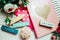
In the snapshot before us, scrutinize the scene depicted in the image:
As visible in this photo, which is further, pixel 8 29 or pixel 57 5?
pixel 57 5

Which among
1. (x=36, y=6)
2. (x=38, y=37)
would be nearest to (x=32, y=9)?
(x=36, y=6)

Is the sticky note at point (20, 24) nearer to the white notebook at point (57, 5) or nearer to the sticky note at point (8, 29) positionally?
the sticky note at point (8, 29)

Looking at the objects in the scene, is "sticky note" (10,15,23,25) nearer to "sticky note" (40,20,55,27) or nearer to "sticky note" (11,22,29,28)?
"sticky note" (11,22,29,28)

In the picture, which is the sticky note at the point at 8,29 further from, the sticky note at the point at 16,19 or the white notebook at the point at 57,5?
A: the white notebook at the point at 57,5

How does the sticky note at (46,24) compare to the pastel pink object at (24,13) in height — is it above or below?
below

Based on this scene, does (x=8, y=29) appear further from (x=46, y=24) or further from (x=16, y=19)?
(x=46, y=24)

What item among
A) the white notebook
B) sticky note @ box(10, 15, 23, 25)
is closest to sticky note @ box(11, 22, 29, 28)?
sticky note @ box(10, 15, 23, 25)

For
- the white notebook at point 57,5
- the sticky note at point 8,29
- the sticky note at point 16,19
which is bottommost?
the sticky note at point 8,29

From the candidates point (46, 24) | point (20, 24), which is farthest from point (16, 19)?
point (46, 24)

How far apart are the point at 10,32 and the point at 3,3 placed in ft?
0.49

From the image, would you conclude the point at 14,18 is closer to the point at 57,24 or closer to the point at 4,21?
the point at 4,21

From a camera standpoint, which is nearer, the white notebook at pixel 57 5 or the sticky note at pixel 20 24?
the sticky note at pixel 20 24

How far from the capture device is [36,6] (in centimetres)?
100

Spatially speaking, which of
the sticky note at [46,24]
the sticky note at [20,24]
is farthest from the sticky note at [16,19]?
the sticky note at [46,24]
